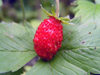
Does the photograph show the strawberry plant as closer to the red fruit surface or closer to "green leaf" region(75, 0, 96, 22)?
the red fruit surface

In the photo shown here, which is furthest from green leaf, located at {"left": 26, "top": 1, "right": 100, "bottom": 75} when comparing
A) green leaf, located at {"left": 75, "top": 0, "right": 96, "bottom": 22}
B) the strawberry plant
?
green leaf, located at {"left": 75, "top": 0, "right": 96, "bottom": 22}

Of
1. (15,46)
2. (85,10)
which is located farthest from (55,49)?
(85,10)

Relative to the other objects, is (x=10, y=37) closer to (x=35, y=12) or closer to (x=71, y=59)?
(x=71, y=59)

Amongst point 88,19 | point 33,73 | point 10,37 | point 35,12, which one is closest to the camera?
point 33,73

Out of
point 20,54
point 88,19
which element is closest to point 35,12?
point 88,19

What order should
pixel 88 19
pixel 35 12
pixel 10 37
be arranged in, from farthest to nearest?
pixel 35 12, pixel 88 19, pixel 10 37

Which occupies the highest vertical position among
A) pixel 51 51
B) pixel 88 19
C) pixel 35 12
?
pixel 88 19

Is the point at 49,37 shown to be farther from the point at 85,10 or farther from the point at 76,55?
the point at 85,10
